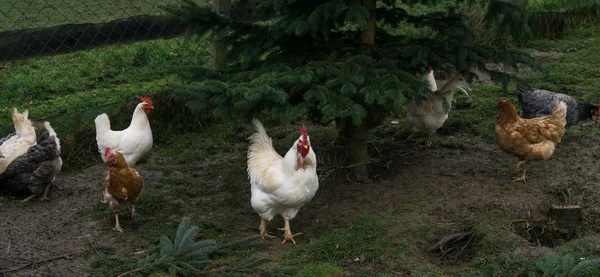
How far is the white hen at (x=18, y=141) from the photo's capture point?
6160mm

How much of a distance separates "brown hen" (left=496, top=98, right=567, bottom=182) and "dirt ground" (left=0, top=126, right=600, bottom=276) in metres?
0.23

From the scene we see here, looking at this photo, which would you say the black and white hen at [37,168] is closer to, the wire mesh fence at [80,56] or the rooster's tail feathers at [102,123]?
the rooster's tail feathers at [102,123]

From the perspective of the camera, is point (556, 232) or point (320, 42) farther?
point (320, 42)

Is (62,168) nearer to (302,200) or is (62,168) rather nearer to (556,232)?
(302,200)

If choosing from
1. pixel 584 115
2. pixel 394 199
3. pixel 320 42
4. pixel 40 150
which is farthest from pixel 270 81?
pixel 584 115

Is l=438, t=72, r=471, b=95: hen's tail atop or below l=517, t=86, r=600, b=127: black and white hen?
atop

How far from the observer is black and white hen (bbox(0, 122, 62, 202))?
19.7ft

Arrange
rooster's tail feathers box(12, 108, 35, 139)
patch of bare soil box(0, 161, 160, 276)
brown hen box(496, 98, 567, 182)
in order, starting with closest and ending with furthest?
patch of bare soil box(0, 161, 160, 276), brown hen box(496, 98, 567, 182), rooster's tail feathers box(12, 108, 35, 139)

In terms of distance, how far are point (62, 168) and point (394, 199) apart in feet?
10.6

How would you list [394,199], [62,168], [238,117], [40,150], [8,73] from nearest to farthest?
1. [238,117]
2. [394,199]
3. [40,150]
4. [62,168]
5. [8,73]

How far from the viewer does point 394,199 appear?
5.61 metres

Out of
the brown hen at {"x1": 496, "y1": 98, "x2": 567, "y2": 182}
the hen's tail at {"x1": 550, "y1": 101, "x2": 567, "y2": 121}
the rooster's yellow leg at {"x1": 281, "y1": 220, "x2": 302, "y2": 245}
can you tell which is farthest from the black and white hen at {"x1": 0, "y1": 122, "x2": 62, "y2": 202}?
the hen's tail at {"x1": 550, "y1": 101, "x2": 567, "y2": 121}

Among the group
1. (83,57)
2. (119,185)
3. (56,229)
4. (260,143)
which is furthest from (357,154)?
(83,57)

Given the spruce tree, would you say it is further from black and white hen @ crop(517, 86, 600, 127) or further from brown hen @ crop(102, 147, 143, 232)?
black and white hen @ crop(517, 86, 600, 127)
